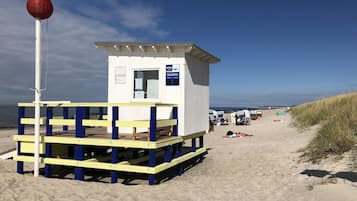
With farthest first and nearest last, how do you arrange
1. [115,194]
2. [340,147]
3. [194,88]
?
[194,88] → [340,147] → [115,194]

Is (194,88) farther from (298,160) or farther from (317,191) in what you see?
(317,191)

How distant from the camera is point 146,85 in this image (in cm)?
974

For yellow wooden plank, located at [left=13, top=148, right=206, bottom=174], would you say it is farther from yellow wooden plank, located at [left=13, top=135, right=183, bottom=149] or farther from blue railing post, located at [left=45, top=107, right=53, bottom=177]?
yellow wooden plank, located at [left=13, top=135, right=183, bottom=149]

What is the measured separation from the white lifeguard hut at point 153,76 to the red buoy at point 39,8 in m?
1.99

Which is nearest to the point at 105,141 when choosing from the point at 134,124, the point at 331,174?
the point at 134,124

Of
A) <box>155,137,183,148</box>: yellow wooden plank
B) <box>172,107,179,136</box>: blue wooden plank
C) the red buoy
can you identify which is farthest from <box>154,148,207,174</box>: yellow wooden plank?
the red buoy

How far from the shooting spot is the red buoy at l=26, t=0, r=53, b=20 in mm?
7742

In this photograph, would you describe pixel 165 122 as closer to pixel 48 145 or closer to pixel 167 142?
pixel 167 142

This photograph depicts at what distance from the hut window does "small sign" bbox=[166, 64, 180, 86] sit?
387 millimetres

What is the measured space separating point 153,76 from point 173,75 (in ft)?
2.26

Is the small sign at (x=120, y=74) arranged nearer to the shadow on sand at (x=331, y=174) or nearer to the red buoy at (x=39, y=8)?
the red buoy at (x=39, y=8)

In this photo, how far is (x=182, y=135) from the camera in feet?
30.7

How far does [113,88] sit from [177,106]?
204 cm

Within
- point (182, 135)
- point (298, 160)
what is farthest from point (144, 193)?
point (298, 160)
